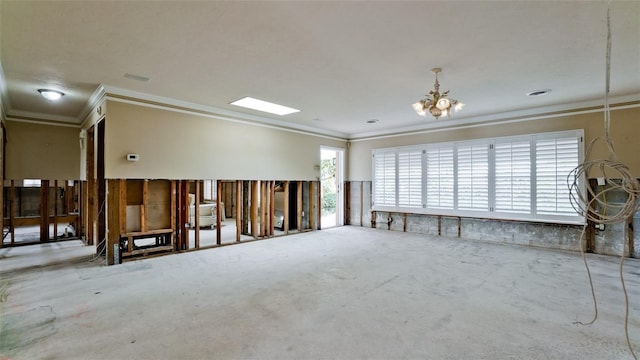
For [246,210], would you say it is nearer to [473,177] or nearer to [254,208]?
[254,208]

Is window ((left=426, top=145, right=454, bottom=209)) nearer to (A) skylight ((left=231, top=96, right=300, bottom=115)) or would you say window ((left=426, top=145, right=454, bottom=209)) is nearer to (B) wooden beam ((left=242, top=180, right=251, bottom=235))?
(A) skylight ((left=231, top=96, right=300, bottom=115))

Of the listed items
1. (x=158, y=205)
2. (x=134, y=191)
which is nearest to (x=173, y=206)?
(x=158, y=205)

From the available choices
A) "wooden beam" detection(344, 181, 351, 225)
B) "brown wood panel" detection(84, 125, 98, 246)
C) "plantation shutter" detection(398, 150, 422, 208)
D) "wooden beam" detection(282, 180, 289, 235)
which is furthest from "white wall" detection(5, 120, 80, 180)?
"plantation shutter" detection(398, 150, 422, 208)

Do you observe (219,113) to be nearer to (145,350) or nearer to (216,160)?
(216,160)

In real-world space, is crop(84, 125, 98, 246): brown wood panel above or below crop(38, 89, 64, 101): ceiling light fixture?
below

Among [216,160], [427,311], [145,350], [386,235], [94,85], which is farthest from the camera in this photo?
[386,235]

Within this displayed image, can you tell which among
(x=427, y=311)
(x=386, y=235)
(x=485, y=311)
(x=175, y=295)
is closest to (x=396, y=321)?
(x=427, y=311)

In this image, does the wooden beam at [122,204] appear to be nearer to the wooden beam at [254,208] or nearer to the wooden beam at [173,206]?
the wooden beam at [173,206]

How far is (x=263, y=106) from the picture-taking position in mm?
5469

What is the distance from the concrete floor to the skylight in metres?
2.67

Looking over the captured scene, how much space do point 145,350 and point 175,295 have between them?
1068 millimetres

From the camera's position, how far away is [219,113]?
18.6 feet

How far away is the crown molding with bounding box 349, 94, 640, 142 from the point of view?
15.9 ft

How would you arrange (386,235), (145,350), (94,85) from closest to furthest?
(145,350) < (94,85) < (386,235)
